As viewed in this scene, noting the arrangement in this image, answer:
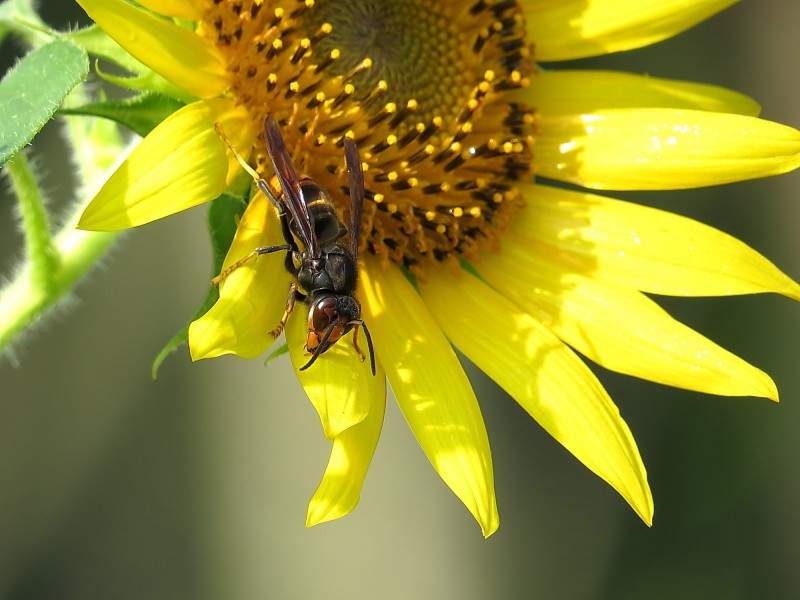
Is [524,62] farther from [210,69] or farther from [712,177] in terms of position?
[210,69]

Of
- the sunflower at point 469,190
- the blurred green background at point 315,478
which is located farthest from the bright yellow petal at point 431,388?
the blurred green background at point 315,478

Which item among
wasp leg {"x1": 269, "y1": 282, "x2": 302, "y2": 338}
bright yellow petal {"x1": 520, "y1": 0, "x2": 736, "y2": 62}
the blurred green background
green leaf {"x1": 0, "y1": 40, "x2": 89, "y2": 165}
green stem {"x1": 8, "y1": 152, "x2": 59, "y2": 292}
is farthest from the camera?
the blurred green background

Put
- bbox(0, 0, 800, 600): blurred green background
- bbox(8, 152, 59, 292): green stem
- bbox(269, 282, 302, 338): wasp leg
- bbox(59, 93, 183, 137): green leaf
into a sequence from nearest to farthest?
bbox(59, 93, 183, 137): green leaf, bbox(269, 282, 302, 338): wasp leg, bbox(8, 152, 59, 292): green stem, bbox(0, 0, 800, 600): blurred green background

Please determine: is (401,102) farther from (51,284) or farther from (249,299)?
(51,284)

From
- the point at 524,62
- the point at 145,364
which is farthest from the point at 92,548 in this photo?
the point at 524,62

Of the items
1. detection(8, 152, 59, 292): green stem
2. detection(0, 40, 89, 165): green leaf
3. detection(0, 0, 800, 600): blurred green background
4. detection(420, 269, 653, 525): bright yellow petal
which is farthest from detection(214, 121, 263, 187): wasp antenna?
detection(0, 0, 800, 600): blurred green background

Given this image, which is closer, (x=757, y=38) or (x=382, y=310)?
(x=382, y=310)

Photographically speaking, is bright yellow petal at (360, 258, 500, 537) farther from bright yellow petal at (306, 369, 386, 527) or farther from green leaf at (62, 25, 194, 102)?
green leaf at (62, 25, 194, 102)
